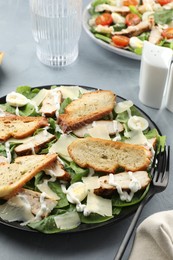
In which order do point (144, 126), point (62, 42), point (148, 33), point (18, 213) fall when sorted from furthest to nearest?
point (148, 33)
point (62, 42)
point (144, 126)
point (18, 213)

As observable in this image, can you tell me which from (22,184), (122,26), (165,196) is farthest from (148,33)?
(22,184)

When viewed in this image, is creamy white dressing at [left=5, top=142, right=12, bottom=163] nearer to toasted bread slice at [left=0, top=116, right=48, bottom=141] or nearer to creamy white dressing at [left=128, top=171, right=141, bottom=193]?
toasted bread slice at [left=0, top=116, right=48, bottom=141]

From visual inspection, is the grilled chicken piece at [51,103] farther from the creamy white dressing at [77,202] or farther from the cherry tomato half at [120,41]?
the cherry tomato half at [120,41]

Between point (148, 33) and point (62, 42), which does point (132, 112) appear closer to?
point (62, 42)

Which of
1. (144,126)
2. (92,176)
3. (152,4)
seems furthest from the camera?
(152,4)

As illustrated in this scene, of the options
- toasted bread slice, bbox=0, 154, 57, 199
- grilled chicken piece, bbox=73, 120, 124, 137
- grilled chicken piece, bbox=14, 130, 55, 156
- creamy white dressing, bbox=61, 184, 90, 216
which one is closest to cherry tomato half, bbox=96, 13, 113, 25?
grilled chicken piece, bbox=73, 120, 124, 137

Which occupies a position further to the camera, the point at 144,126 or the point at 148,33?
the point at 148,33

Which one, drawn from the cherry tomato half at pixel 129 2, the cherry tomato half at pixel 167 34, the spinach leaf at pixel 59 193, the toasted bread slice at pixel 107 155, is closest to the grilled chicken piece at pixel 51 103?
the toasted bread slice at pixel 107 155
